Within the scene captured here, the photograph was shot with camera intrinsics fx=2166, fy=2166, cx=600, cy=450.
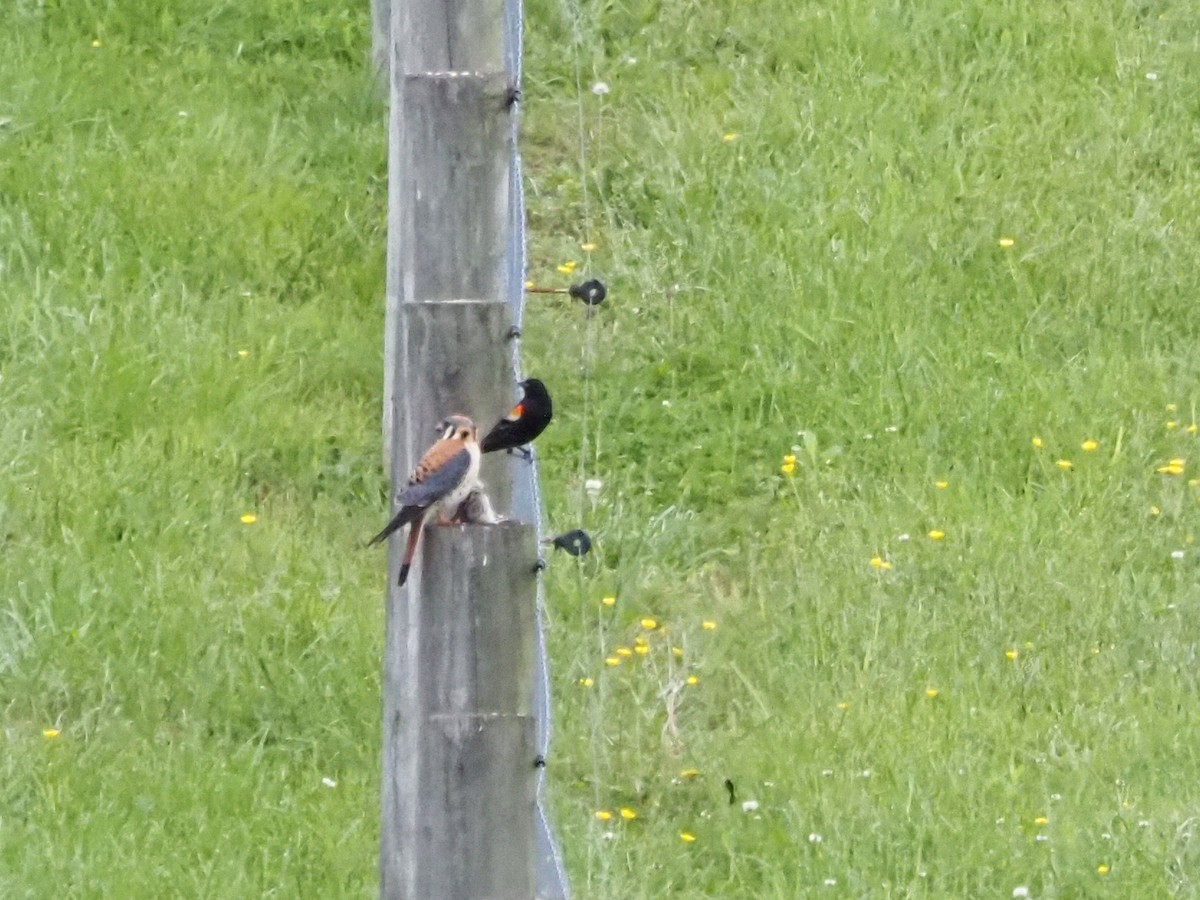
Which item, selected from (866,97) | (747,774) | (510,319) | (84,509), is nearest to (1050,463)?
(747,774)

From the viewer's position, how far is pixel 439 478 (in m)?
2.99

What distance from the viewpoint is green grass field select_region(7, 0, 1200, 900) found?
213 inches

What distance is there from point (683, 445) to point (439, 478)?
4.25 metres

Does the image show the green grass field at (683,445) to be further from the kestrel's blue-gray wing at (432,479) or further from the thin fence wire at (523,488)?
the kestrel's blue-gray wing at (432,479)

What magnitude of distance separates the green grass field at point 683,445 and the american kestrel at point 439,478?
2.25 m

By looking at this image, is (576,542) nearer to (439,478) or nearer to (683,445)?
(439,478)

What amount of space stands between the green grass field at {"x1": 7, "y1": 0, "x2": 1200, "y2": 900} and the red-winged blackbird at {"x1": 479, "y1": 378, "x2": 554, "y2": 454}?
2247 mm

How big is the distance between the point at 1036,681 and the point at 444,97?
11.4 feet

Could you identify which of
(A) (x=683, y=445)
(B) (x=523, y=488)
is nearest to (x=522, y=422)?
(B) (x=523, y=488)

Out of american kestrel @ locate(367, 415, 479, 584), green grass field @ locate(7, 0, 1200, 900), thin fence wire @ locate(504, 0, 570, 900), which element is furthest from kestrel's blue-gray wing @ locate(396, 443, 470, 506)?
green grass field @ locate(7, 0, 1200, 900)

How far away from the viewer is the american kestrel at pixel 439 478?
2.97 meters

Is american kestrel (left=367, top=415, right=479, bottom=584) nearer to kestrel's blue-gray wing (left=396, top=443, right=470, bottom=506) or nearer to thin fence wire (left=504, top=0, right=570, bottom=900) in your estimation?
kestrel's blue-gray wing (left=396, top=443, right=470, bottom=506)

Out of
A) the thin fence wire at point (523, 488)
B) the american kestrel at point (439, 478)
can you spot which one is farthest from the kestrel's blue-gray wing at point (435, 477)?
the thin fence wire at point (523, 488)

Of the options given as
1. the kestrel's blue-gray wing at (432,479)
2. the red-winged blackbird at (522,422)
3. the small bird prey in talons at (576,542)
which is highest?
the red-winged blackbird at (522,422)
